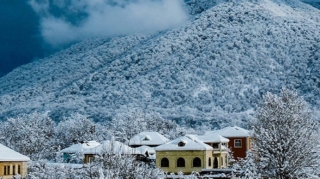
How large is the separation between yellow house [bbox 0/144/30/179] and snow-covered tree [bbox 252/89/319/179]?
19438 mm

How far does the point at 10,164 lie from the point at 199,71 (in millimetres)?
102502

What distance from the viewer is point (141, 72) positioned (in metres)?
157

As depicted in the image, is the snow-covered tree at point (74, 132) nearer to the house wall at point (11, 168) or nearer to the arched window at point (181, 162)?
the arched window at point (181, 162)

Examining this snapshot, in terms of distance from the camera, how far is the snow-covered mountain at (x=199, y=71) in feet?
452

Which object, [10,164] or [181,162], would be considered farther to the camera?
[181,162]

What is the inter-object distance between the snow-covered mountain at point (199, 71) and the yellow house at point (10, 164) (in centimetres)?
7752

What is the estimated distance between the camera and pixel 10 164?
47812 millimetres

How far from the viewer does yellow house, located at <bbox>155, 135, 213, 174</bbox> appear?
5781 centimetres

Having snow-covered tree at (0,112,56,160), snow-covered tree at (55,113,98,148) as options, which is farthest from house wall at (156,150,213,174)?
snow-covered tree at (55,113,98,148)

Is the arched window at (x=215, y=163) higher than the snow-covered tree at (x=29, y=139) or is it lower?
lower

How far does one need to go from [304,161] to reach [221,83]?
106 meters

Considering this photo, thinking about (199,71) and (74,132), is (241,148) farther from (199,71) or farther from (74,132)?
(199,71)

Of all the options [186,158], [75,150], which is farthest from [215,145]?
[75,150]

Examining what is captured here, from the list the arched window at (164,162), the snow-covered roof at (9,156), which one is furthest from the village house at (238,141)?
the snow-covered roof at (9,156)
